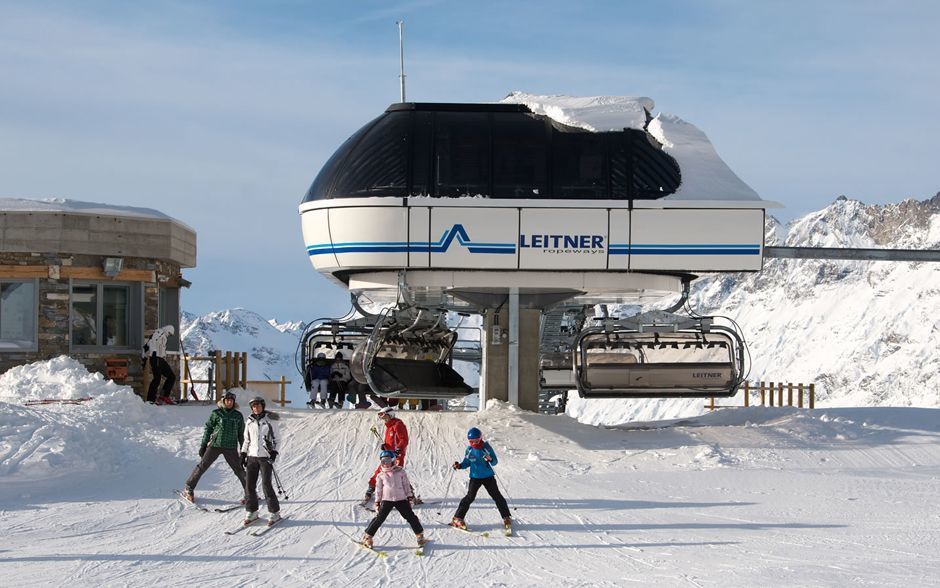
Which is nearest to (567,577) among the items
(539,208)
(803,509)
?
(803,509)

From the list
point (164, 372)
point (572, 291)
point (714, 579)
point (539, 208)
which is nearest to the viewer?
point (714, 579)

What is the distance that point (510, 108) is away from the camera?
79.6ft

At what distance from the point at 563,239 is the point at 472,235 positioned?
175 cm

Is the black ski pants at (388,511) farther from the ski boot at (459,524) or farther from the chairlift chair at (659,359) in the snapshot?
the chairlift chair at (659,359)

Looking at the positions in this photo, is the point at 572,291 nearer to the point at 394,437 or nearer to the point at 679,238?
the point at 679,238

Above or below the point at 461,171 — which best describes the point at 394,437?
below

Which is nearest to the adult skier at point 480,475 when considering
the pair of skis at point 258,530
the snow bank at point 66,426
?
the pair of skis at point 258,530

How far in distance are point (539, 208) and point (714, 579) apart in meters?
11.3

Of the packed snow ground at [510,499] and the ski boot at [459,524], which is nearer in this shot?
the packed snow ground at [510,499]

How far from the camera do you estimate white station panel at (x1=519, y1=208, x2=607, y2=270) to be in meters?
23.2

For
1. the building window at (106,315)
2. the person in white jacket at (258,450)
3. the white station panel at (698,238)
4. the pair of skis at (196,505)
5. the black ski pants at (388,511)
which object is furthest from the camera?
the building window at (106,315)

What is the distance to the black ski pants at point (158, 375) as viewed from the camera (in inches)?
1050

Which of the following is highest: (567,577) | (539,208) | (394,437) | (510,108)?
(510,108)

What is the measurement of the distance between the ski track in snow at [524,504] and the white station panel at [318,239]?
314 centimetres
